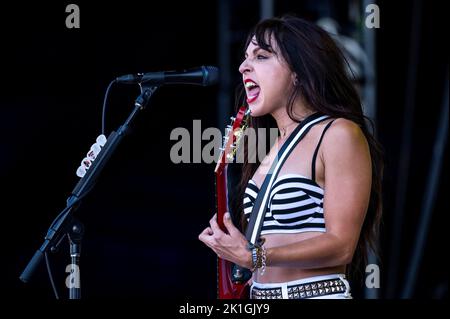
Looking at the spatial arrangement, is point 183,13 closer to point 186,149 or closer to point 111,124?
point 111,124

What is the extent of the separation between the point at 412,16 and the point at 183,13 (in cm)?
151

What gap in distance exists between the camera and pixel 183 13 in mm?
5590

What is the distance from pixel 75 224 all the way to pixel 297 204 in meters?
0.70

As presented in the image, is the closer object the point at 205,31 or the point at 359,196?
the point at 359,196

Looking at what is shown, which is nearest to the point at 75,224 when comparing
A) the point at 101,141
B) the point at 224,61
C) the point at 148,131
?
the point at 101,141

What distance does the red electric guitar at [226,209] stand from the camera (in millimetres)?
2572

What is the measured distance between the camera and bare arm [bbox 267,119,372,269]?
2.49 meters

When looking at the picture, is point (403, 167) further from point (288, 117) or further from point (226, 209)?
point (226, 209)

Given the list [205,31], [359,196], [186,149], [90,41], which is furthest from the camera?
[205,31]

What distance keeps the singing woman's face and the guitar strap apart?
121 millimetres

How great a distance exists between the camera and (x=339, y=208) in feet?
8.25

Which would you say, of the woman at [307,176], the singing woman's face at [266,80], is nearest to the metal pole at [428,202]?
the woman at [307,176]
